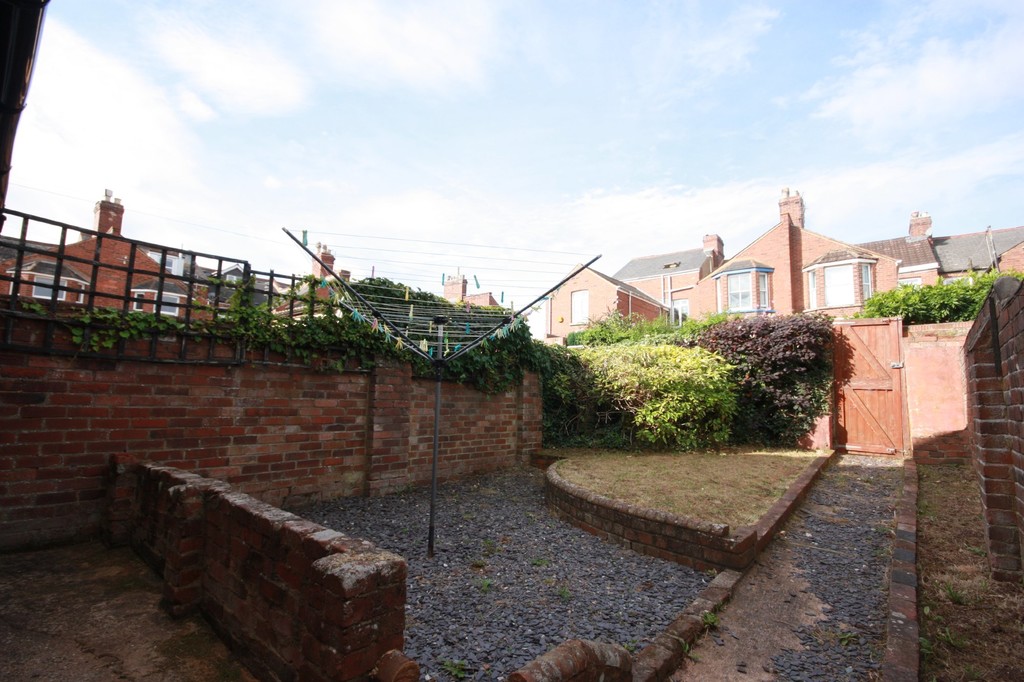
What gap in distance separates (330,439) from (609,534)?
3.30 metres

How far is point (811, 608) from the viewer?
327 cm

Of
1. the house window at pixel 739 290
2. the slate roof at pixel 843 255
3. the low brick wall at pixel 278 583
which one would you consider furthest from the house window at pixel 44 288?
the slate roof at pixel 843 255

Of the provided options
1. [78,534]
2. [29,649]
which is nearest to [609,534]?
[29,649]

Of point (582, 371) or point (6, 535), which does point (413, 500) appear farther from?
point (582, 371)

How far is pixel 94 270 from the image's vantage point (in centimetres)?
396

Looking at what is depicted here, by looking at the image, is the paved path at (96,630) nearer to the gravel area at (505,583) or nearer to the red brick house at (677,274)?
the gravel area at (505,583)

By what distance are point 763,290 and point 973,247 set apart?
1271 centimetres

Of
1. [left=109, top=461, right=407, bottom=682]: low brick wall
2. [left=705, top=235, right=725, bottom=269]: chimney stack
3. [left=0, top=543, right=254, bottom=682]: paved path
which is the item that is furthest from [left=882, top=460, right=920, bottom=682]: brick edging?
[left=705, top=235, right=725, bottom=269]: chimney stack

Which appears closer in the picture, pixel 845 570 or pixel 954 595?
pixel 954 595

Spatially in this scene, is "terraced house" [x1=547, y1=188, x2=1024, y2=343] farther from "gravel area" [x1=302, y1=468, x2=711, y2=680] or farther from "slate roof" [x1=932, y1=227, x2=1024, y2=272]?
"gravel area" [x1=302, y1=468, x2=711, y2=680]

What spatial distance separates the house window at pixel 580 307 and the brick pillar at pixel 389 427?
806 inches

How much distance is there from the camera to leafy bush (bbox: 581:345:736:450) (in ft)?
27.4

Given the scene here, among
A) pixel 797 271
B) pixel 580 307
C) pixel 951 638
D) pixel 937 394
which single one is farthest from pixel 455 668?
pixel 797 271

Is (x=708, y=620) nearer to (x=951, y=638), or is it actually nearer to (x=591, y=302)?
(x=951, y=638)
